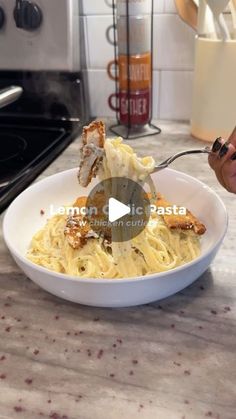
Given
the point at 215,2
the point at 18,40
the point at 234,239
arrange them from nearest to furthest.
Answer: the point at 234,239
the point at 215,2
the point at 18,40

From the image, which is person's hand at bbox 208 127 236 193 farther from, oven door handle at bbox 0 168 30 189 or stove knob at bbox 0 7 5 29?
stove knob at bbox 0 7 5 29

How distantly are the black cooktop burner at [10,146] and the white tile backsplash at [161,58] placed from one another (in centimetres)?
31

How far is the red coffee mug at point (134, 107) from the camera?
40.0 inches

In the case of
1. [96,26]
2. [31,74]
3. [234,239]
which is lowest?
[234,239]

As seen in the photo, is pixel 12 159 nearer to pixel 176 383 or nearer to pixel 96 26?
pixel 96 26

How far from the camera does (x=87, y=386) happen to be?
0.38 meters

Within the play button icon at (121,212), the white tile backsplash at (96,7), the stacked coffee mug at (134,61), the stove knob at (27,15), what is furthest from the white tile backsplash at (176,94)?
the play button icon at (121,212)

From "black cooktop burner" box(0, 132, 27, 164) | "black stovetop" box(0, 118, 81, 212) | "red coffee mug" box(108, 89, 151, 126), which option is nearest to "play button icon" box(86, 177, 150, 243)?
"black stovetop" box(0, 118, 81, 212)

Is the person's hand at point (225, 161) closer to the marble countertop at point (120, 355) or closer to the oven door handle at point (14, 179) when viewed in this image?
the marble countertop at point (120, 355)

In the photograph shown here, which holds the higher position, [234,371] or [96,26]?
[96,26]

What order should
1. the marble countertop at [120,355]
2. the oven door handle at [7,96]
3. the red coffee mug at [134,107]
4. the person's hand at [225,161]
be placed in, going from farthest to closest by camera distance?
the red coffee mug at [134,107] → the oven door handle at [7,96] → the person's hand at [225,161] → the marble countertop at [120,355]

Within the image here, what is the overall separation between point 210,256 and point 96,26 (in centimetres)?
88

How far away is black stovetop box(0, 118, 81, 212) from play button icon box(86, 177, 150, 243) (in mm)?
220

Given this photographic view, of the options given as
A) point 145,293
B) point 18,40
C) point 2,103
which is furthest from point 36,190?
point 18,40
